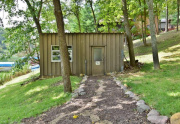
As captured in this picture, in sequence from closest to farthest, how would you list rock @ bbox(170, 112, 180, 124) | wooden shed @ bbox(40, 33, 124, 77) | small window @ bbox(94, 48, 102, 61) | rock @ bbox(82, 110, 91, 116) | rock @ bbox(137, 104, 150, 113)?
rock @ bbox(170, 112, 180, 124), rock @ bbox(137, 104, 150, 113), rock @ bbox(82, 110, 91, 116), wooden shed @ bbox(40, 33, 124, 77), small window @ bbox(94, 48, 102, 61)

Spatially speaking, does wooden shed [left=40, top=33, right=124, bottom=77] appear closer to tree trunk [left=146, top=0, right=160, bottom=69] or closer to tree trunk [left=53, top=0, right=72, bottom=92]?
tree trunk [left=146, top=0, right=160, bottom=69]

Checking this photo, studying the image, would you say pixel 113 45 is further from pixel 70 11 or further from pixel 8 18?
pixel 70 11

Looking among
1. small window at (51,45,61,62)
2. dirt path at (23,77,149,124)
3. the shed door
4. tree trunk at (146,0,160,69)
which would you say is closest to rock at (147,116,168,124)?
dirt path at (23,77,149,124)

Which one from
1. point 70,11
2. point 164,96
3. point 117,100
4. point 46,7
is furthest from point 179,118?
point 70,11

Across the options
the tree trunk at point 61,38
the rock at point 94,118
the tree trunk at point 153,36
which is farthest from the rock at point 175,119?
the tree trunk at point 153,36

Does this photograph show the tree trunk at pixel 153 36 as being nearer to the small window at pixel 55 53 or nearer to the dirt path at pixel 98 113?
the dirt path at pixel 98 113

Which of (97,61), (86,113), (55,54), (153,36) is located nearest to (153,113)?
(86,113)

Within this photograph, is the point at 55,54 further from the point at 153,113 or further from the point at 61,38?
the point at 153,113

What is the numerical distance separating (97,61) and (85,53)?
1008 millimetres

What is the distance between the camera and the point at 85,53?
10711mm

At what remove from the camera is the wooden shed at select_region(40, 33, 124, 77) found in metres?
10.7

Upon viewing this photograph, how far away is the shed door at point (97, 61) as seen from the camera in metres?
10.7

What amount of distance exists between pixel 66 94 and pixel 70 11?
53.8 ft

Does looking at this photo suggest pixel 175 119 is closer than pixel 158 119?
Yes
